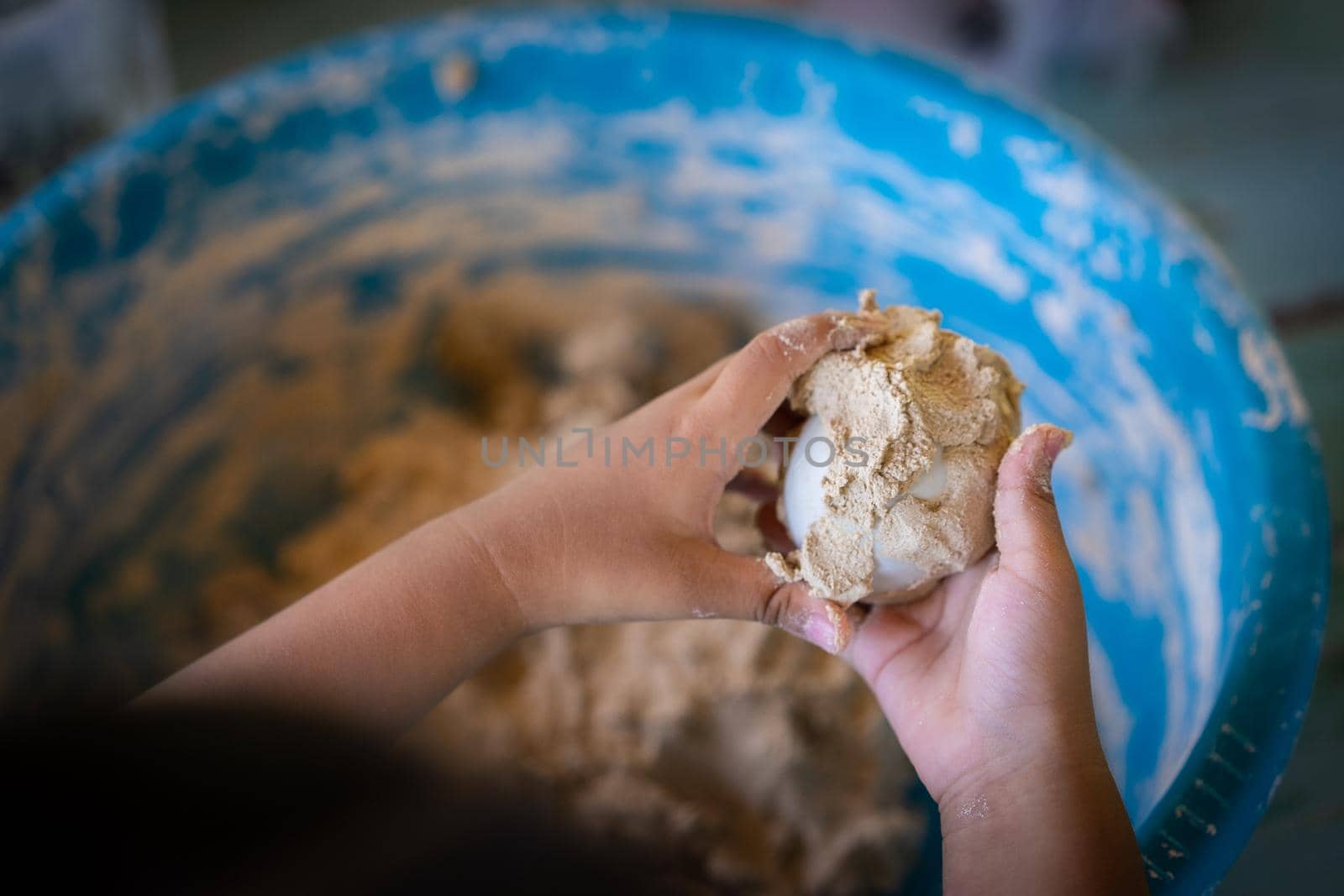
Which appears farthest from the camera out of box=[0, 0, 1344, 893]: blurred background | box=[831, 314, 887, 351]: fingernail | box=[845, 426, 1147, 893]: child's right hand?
box=[0, 0, 1344, 893]: blurred background

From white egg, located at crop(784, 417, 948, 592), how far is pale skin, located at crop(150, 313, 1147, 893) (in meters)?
0.04

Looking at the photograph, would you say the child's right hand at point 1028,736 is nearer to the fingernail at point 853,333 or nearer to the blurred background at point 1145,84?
the fingernail at point 853,333

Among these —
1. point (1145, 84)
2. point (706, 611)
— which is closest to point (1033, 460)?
point (706, 611)

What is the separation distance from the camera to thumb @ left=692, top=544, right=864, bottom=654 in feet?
2.15

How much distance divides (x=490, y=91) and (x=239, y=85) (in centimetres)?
28

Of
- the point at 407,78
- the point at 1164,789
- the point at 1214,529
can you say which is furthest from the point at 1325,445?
the point at 407,78

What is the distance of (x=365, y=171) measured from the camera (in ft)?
3.75

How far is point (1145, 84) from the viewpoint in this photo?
1730 mm

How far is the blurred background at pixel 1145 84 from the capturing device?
126cm

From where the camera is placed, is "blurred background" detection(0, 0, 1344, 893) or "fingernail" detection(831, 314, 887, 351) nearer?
"fingernail" detection(831, 314, 887, 351)

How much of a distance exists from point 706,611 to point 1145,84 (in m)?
1.57

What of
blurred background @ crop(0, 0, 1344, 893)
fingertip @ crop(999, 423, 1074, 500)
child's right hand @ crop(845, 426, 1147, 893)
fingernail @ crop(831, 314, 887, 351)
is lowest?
child's right hand @ crop(845, 426, 1147, 893)

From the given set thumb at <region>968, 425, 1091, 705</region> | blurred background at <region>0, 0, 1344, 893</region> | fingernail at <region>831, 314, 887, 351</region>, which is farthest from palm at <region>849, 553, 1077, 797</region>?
blurred background at <region>0, 0, 1344, 893</region>

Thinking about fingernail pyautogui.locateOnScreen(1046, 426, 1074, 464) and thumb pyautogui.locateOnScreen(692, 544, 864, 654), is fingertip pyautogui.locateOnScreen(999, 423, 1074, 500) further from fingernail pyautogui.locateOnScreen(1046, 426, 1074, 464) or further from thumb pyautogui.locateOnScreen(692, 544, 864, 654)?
thumb pyautogui.locateOnScreen(692, 544, 864, 654)
